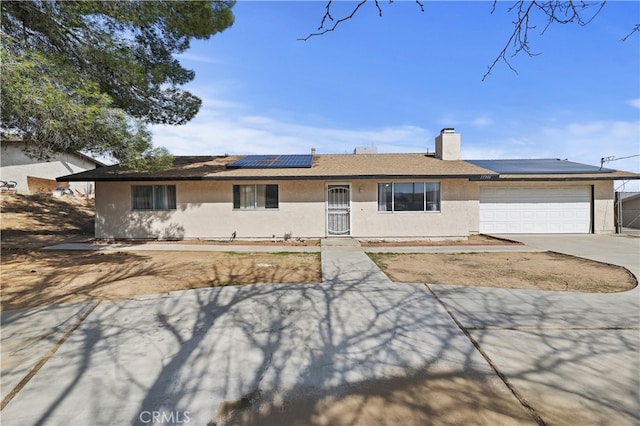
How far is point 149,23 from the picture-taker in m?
8.93

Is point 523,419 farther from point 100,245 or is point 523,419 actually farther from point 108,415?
point 100,245

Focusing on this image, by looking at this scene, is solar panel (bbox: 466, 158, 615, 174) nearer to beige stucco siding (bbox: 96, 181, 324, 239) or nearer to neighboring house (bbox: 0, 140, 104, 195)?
beige stucco siding (bbox: 96, 181, 324, 239)

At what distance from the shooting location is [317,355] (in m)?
3.39

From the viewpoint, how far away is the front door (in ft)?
41.8

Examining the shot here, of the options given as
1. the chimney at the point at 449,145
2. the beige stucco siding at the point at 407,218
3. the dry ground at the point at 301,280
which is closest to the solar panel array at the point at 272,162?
the beige stucco siding at the point at 407,218

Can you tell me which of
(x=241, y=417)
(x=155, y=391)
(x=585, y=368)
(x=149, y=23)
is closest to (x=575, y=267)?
(x=585, y=368)

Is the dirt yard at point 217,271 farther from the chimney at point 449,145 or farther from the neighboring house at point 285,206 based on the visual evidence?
the chimney at point 449,145

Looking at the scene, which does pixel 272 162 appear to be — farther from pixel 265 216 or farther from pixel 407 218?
pixel 407 218

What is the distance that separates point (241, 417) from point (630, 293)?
681cm

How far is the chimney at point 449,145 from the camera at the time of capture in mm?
14615

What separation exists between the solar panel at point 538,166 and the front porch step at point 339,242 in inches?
328

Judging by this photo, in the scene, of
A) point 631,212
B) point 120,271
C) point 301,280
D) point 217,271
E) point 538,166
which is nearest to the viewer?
point 301,280

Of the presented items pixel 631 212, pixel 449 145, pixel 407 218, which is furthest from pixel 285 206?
pixel 631 212

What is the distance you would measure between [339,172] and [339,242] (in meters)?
2.77
